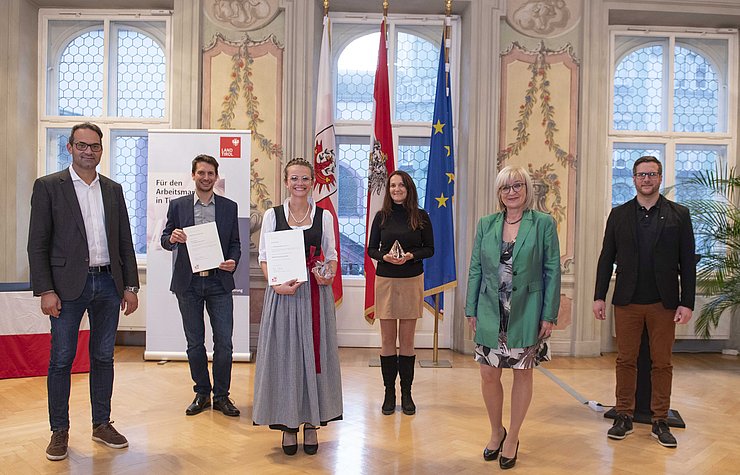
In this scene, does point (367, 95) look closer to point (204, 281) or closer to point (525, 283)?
point (204, 281)

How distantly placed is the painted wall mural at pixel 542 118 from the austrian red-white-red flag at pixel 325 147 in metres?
1.67

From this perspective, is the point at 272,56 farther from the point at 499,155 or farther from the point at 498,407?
the point at 498,407

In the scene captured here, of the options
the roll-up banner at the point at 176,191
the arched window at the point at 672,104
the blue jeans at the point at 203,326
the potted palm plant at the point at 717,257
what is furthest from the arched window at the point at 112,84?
the potted palm plant at the point at 717,257

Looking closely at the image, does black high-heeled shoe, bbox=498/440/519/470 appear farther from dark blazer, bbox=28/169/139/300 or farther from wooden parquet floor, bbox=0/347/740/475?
dark blazer, bbox=28/169/139/300

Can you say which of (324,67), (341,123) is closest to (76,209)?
(324,67)

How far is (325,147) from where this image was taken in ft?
17.8

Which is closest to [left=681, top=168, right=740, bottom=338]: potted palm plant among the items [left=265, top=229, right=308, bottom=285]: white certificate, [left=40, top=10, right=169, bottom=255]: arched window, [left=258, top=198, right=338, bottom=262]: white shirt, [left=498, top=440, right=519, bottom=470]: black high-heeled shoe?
[left=498, top=440, right=519, bottom=470]: black high-heeled shoe

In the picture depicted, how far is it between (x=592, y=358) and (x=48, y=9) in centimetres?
642

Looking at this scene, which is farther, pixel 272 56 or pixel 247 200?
pixel 272 56

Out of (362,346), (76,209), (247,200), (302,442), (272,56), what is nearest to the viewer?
(76,209)

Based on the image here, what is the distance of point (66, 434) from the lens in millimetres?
3203

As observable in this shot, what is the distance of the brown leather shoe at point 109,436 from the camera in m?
3.31

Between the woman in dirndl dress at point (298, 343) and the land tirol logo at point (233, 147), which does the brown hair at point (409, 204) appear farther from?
the land tirol logo at point (233, 147)

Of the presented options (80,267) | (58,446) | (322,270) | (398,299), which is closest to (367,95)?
(398,299)
